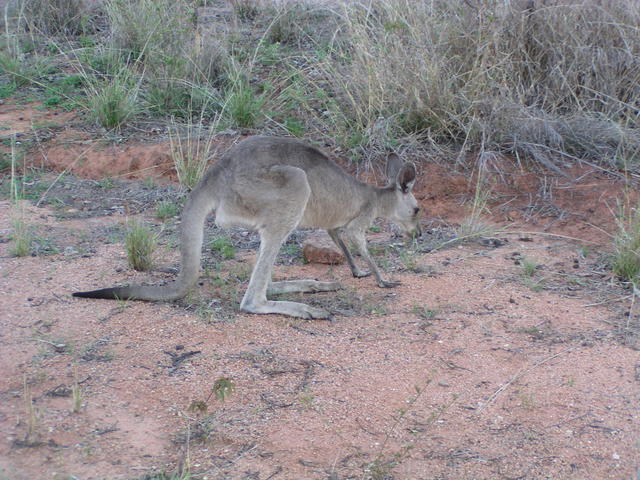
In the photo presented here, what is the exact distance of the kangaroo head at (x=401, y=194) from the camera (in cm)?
596

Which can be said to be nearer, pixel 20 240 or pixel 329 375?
pixel 329 375

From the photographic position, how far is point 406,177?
5.95 m

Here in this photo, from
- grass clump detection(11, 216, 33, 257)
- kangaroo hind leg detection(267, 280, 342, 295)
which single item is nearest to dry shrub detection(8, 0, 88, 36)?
grass clump detection(11, 216, 33, 257)

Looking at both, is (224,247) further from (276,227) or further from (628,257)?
(628,257)

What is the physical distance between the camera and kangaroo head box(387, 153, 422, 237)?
596cm

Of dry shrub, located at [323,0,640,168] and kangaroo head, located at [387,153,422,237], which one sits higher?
dry shrub, located at [323,0,640,168]

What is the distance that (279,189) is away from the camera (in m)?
4.94

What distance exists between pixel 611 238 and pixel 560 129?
54.9 inches

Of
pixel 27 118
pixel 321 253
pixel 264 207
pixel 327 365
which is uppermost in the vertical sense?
pixel 264 207

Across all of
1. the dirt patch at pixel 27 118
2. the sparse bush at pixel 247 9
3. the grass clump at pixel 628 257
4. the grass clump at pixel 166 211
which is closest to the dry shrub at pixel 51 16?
the dirt patch at pixel 27 118

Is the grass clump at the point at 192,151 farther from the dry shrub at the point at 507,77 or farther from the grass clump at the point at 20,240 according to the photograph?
the grass clump at the point at 20,240

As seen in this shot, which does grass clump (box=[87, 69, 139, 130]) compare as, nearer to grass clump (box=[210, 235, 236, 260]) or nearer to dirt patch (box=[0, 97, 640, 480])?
dirt patch (box=[0, 97, 640, 480])

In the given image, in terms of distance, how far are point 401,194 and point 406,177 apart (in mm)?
141

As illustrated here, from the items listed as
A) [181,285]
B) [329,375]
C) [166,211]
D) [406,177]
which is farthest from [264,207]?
[166,211]
